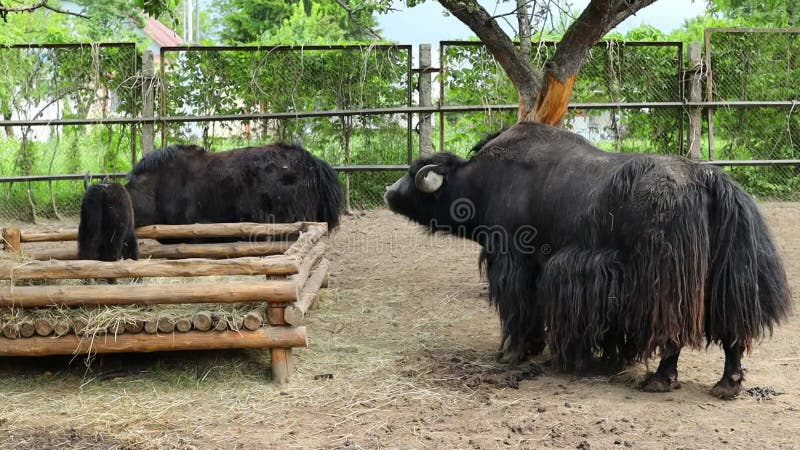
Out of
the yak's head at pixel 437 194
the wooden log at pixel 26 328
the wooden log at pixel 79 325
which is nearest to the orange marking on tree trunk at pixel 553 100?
the yak's head at pixel 437 194

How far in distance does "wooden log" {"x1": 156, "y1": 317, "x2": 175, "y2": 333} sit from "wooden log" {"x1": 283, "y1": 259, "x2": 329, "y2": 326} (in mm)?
707

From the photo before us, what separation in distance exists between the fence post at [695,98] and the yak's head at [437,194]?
6614 millimetres

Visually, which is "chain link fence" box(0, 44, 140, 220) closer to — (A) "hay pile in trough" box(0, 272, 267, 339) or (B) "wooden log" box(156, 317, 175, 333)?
(A) "hay pile in trough" box(0, 272, 267, 339)

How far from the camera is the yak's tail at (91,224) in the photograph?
6230 mm

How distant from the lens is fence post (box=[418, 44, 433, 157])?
38.2 ft

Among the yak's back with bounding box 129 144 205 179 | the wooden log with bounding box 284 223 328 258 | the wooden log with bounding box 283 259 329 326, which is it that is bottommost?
the wooden log with bounding box 283 259 329 326

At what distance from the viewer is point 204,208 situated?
821cm

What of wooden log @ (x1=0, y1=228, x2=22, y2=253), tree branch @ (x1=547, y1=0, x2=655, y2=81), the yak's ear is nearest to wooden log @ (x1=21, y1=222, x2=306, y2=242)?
wooden log @ (x1=0, y1=228, x2=22, y2=253)

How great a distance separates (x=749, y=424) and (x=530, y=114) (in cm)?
373

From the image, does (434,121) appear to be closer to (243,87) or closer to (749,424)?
(243,87)

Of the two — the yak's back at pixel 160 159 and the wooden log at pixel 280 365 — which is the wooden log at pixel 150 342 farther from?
the yak's back at pixel 160 159

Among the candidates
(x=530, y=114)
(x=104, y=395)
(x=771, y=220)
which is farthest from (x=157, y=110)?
(x=771, y=220)

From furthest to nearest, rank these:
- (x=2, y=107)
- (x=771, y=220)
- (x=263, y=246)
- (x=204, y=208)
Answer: (x=2, y=107) → (x=771, y=220) → (x=204, y=208) → (x=263, y=246)

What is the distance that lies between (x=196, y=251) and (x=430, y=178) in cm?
236
